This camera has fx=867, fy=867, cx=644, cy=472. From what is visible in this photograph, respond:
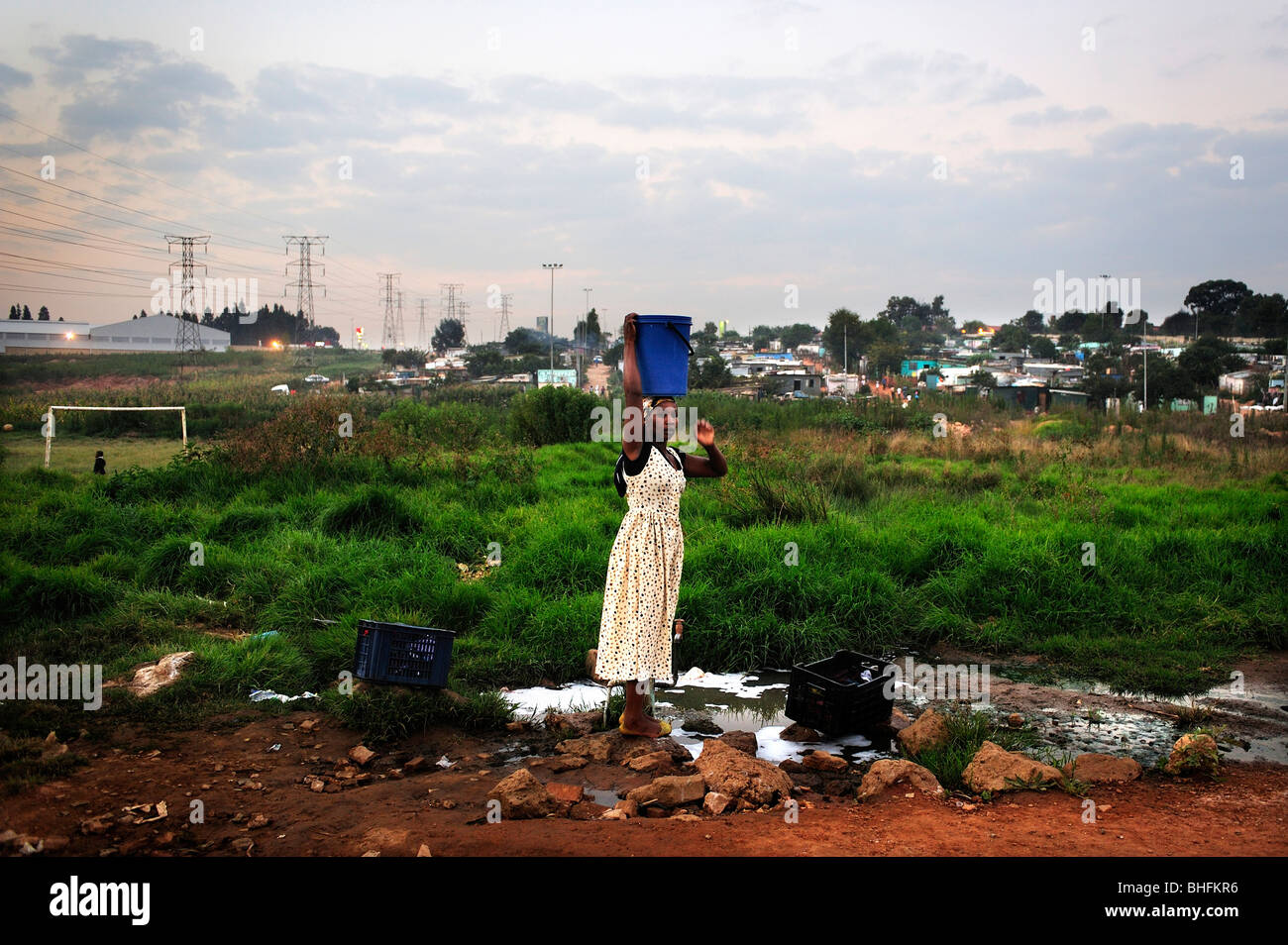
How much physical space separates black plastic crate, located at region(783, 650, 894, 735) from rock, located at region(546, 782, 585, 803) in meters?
1.71

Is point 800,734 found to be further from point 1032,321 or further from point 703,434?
point 1032,321

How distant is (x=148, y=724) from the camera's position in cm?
521

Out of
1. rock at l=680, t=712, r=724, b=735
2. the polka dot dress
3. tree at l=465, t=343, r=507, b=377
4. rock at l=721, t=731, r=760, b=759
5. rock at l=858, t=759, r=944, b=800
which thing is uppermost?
tree at l=465, t=343, r=507, b=377

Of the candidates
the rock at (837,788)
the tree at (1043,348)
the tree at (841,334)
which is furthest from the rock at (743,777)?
the tree at (1043,348)

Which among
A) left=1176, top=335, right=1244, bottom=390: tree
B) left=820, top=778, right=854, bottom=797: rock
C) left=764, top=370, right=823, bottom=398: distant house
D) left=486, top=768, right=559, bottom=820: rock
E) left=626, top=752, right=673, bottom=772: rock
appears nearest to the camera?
left=486, top=768, right=559, bottom=820: rock

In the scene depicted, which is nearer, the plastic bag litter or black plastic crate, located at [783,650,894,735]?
black plastic crate, located at [783,650,894,735]

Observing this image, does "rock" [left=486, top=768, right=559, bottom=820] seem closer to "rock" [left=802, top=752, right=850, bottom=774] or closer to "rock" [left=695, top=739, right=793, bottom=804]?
"rock" [left=695, top=739, right=793, bottom=804]

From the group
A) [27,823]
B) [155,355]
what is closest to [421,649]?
[27,823]

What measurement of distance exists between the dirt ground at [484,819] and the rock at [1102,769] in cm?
7

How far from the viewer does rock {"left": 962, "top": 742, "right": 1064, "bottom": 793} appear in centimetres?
428

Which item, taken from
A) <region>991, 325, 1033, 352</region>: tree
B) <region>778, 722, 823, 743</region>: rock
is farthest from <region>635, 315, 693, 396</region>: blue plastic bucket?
<region>991, 325, 1033, 352</region>: tree

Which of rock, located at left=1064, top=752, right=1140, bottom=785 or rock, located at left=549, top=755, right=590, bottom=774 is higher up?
rock, located at left=1064, top=752, right=1140, bottom=785

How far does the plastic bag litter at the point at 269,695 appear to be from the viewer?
5.73 meters

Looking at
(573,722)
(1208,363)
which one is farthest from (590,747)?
(1208,363)
